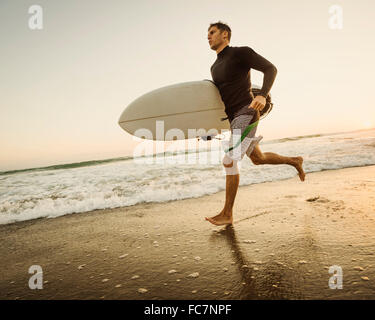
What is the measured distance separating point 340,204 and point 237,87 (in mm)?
1965

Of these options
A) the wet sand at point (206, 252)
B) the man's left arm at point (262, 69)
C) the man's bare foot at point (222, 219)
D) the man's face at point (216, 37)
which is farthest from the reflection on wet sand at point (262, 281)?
the man's face at point (216, 37)

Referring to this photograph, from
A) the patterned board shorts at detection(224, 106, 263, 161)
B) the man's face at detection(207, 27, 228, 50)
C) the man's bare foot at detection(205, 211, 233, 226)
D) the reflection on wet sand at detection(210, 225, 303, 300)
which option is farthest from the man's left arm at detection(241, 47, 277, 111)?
the reflection on wet sand at detection(210, 225, 303, 300)

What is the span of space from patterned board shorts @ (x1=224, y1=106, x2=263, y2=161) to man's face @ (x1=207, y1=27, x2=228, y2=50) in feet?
2.78

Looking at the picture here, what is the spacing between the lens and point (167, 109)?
3201 mm

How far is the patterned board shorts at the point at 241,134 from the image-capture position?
253 cm

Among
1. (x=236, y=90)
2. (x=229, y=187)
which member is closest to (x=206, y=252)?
(x=229, y=187)

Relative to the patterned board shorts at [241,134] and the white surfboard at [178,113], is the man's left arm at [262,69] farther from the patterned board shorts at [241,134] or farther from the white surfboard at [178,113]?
the white surfboard at [178,113]

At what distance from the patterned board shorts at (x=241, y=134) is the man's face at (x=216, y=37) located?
2.78 ft

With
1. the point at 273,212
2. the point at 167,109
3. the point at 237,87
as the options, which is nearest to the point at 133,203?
the point at 167,109

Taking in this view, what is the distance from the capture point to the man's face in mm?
2574

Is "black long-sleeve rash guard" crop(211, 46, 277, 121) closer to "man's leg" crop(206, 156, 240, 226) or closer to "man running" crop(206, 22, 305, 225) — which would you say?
"man running" crop(206, 22, 305, 225)

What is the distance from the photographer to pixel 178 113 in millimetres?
3176

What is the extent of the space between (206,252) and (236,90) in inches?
65.9
